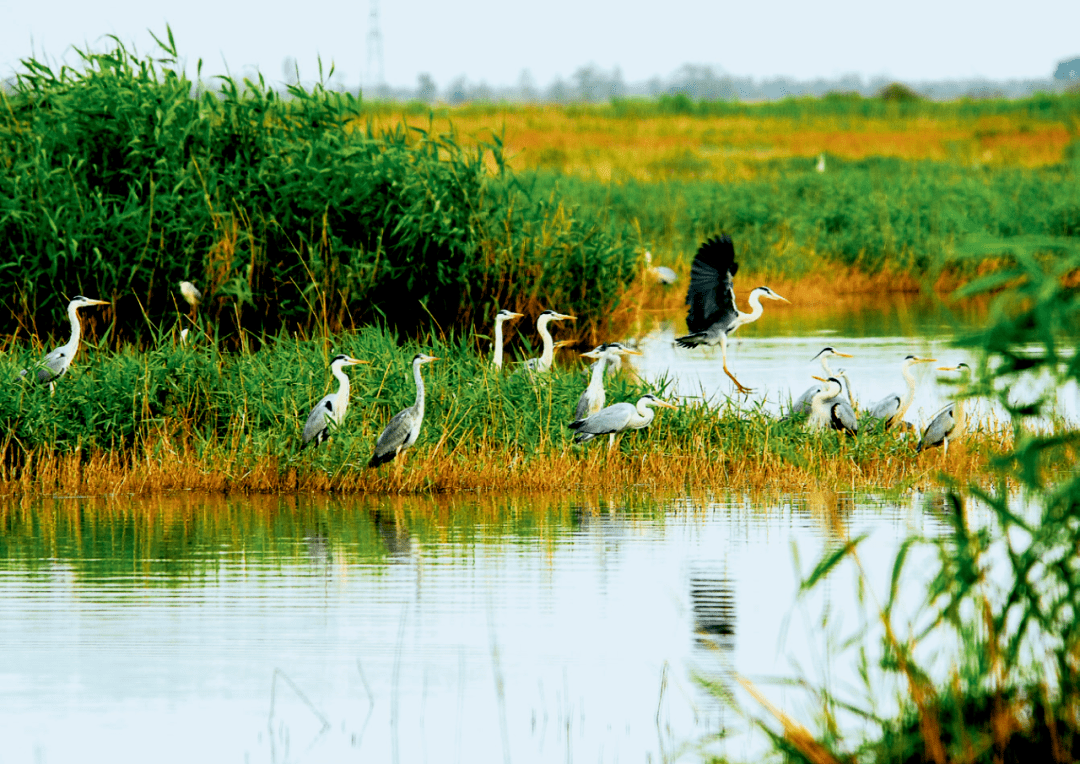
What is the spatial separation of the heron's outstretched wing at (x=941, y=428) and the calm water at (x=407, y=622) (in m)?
0.87

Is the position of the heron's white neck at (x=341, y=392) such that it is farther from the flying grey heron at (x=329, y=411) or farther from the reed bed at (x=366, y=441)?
the reed bed at (x=366, y=441)

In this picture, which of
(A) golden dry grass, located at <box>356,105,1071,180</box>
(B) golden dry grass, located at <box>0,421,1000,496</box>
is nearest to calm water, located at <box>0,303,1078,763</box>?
(B) golden dry grass, located at <box>0,421,1000,496</box>

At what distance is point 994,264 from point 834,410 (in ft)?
58.6

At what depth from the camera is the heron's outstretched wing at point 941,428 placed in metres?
11.2

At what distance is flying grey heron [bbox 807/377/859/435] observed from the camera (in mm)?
11484

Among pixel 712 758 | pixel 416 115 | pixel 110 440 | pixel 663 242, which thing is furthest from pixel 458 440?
pixel 416 115

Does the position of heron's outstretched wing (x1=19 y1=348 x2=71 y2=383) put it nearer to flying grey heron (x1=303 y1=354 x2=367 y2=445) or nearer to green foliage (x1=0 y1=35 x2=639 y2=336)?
flying grey heron (x1=303 y1=354 x2=367 y2=445)

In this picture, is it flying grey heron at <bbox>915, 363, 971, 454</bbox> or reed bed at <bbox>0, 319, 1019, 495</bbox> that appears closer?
reed bed at <bbox>0, 319, 1019, 495</bbox>

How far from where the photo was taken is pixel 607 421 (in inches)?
420

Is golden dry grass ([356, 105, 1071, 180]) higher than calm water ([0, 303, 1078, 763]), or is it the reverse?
golden dry grass ([356, 105, 1071, 180])

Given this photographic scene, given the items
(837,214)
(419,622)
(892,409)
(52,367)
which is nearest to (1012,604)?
(419,622)

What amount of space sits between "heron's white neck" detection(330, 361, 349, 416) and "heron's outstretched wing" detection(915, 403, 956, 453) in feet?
13.6

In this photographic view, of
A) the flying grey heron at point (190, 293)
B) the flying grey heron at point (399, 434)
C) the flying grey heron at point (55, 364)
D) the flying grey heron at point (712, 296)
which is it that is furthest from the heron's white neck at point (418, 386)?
the flying grey heron at point (190, 293)

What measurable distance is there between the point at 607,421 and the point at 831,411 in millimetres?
1915
